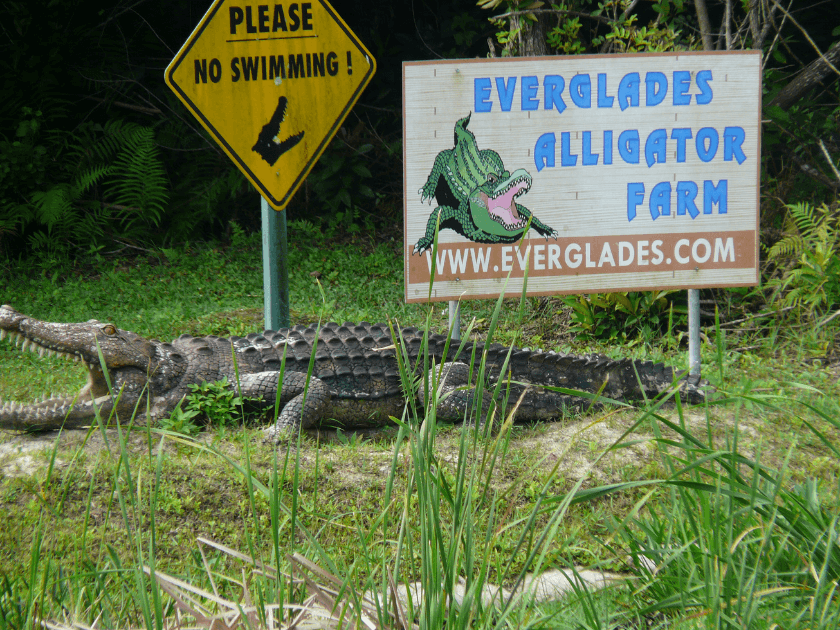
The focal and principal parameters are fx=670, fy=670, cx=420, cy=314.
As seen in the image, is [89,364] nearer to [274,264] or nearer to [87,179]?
[274,264]

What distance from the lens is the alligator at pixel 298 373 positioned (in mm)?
3084

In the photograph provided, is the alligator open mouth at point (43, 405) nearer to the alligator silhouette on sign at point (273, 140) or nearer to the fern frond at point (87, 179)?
the alligator silhouette on sign at point (273, 140)

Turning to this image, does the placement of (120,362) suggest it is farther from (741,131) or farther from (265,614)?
(741,131)

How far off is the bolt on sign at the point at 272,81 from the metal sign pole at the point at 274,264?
19 cm

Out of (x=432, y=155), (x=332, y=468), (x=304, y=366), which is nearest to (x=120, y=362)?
(x=304, y=366)

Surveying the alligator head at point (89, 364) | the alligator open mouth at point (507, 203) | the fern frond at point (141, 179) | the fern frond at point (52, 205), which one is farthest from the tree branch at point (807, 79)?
the fern frond at point (52, 205)

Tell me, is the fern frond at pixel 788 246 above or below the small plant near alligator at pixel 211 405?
above

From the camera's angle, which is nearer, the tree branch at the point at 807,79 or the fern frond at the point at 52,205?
the tree branch at the point at 807,79

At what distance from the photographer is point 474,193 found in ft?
12.5

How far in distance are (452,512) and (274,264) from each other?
2640 mm

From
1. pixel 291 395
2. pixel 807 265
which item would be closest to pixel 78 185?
pixel 291 395

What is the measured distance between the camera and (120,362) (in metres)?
3.26

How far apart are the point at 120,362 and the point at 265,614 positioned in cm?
218

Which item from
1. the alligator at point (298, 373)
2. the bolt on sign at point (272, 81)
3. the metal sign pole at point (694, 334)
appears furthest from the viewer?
the metal sign pole at point (694, 334)
